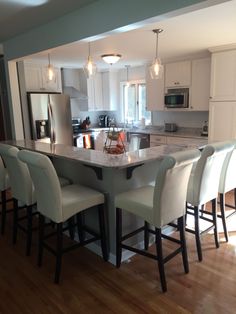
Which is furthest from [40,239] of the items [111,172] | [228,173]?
[228,173]

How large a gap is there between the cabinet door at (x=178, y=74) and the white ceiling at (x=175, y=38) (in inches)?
5.6

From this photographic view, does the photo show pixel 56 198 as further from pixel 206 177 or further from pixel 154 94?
pixel 154 94

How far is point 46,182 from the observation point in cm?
208

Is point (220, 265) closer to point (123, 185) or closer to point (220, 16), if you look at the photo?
point (123, 185)

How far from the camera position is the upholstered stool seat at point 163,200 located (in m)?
1.91

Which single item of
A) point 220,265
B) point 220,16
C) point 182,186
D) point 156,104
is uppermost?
point 220,16

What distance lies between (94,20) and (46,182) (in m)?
1.51

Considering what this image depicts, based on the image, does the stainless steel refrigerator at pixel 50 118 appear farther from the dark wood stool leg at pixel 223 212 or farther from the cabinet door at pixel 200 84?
the dark wood stool leg at pixel 223 212

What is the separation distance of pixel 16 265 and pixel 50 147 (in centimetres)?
131

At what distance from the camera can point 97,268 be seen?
2.38 metres

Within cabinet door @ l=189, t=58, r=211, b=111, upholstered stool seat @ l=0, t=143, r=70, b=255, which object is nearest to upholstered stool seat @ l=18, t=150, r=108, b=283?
upholstered stool seat @ l=0, t=143, r=70, b=255

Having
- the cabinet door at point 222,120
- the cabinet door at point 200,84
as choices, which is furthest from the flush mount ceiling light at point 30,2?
the cabinet door at point 200,84

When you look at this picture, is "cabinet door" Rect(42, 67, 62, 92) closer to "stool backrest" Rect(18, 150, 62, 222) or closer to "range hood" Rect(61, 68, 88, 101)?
"range hood" Rect(61, 68, 88, 101)

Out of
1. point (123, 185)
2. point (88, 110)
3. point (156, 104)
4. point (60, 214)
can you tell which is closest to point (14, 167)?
A: point (60, 214)
